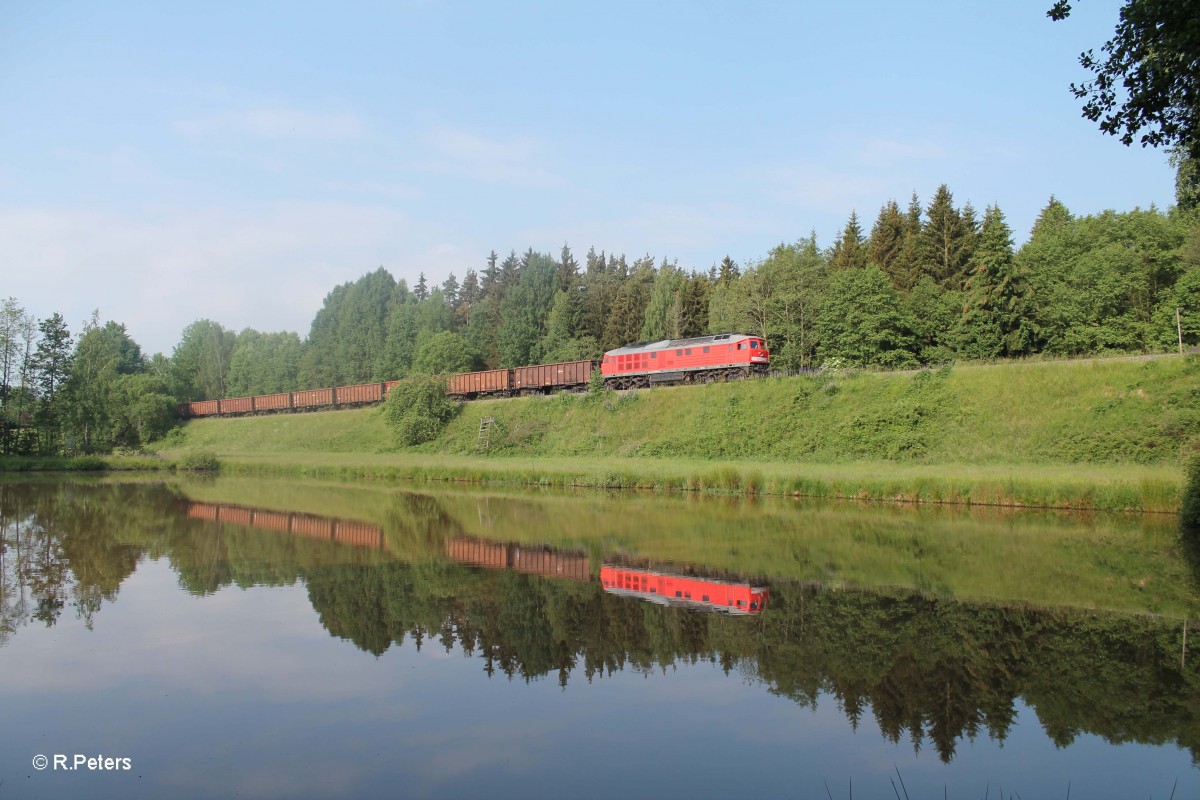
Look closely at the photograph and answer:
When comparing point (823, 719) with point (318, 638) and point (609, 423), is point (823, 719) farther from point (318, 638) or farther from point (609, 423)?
point (609, 423)

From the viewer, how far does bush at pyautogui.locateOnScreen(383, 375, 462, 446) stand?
5534 centimetres

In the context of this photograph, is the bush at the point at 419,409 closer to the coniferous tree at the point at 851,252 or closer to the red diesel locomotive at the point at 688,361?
the red diesel locomotive at the point at 688,361

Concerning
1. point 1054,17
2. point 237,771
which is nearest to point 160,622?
point 237,771

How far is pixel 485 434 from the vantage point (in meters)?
51.0

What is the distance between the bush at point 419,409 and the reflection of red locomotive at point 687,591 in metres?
40.8

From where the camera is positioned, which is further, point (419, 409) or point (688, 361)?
point (419, 409)

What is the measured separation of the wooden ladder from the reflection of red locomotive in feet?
113

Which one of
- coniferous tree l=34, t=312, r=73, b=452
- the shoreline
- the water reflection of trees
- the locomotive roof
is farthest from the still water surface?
coniferous tree l=34, t=312, r=73, b=452

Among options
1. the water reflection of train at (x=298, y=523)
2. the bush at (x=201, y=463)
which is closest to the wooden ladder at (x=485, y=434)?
the bush at (x=201, y=463)

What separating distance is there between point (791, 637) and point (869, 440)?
25.7 metres

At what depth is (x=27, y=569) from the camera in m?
17.5

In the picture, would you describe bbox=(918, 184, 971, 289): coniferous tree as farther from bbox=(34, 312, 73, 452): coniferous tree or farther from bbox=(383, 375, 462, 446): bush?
bbox=(34, 312, 73, 452): coniferous tree

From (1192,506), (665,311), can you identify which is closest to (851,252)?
(665,311)

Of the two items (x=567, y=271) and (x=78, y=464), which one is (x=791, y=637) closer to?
(x=78, y=464)
